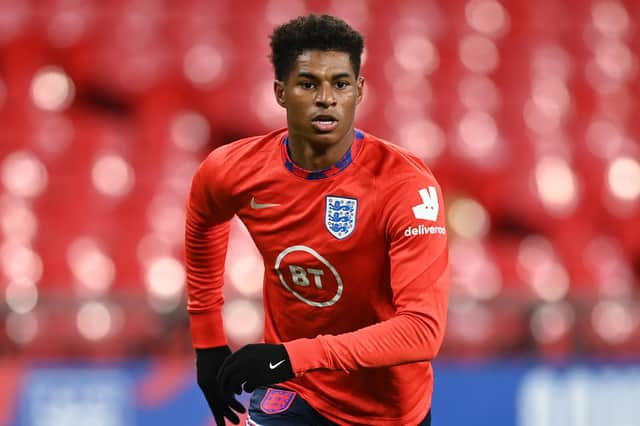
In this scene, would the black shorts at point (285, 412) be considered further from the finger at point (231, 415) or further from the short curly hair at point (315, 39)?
the short curly hair at point (315, 39)

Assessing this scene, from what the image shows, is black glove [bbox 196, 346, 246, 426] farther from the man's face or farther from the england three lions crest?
the man's face

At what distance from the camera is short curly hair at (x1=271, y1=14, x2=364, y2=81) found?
2723 millimetres

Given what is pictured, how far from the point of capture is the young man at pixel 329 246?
8.61 feet

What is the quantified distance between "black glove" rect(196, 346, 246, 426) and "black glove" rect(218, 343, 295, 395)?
46 centimetres

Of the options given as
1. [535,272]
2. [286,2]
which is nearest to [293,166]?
[535,272]

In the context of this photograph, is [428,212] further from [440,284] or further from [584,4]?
[584,4]

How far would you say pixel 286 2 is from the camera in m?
7.17

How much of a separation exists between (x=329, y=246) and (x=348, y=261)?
0.21 feet

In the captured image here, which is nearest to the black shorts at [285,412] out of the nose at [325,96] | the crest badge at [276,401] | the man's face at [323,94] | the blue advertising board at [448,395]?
the crest badge at [276,401]

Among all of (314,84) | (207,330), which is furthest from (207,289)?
(314,84)

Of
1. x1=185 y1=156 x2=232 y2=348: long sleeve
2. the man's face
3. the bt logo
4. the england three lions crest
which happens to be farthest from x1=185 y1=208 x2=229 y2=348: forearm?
the man's face

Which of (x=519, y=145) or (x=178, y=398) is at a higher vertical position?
(x=519, y=145)

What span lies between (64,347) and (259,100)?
2426 millimetres

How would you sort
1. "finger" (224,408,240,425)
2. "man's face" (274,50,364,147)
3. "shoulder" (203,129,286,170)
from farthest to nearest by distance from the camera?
"finger" (224,408,240,425)
"shoulder" (203,129,286,170)
"man's face" (274,50,364,147)
